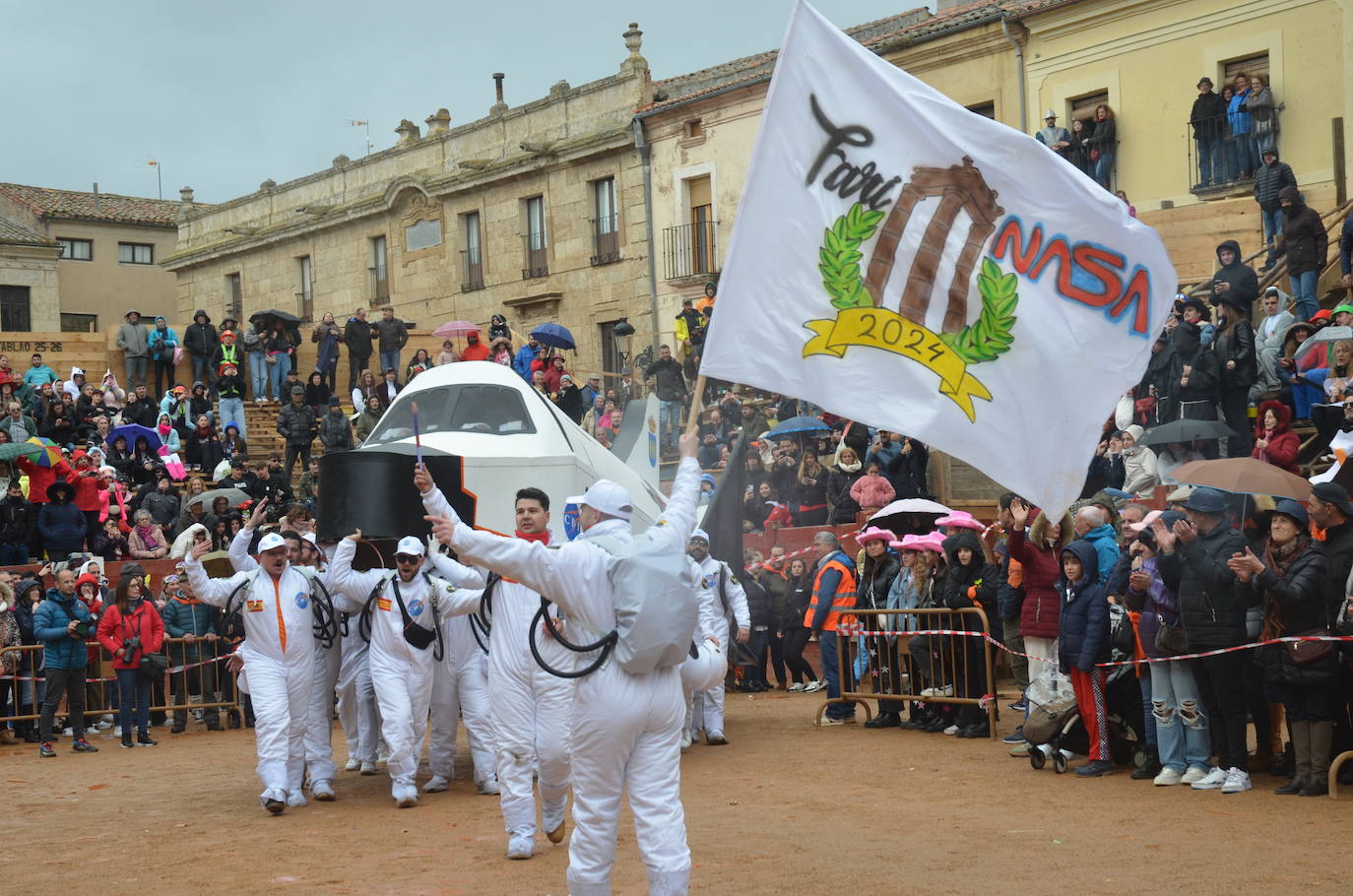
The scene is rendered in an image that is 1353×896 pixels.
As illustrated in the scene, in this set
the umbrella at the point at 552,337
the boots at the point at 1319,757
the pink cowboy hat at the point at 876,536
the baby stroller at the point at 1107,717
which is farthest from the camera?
the umbrella at the point at 552,337

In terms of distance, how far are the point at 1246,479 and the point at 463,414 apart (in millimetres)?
7176

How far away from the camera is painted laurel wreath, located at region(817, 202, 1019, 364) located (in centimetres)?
793

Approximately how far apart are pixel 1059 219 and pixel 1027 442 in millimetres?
1168

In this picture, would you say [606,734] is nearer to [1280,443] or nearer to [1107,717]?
[1107,717]

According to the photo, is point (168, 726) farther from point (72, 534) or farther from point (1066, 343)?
point (1066, 343)

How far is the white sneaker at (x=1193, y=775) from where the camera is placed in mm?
10531

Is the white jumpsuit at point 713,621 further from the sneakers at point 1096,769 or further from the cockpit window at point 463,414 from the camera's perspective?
the sneakers at point 1096,769

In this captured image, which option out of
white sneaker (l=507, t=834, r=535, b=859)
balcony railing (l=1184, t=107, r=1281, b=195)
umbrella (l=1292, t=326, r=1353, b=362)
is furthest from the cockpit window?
balcony railing (l=1184, t=107, r=1281, b=195)

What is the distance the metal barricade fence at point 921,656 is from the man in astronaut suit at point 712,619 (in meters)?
1.26

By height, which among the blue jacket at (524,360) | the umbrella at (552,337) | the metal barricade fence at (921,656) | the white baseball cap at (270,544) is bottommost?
the metal barricade fence at (921,656)

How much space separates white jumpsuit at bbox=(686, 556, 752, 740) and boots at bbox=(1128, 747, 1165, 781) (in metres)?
4.06

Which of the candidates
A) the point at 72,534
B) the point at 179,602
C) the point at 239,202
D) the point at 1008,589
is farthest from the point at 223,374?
the point at 239,202

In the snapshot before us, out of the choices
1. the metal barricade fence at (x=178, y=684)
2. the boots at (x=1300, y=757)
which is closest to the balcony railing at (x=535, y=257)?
the metal barricade fence at (x=178, y=684)

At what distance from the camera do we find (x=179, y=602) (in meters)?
17.8
